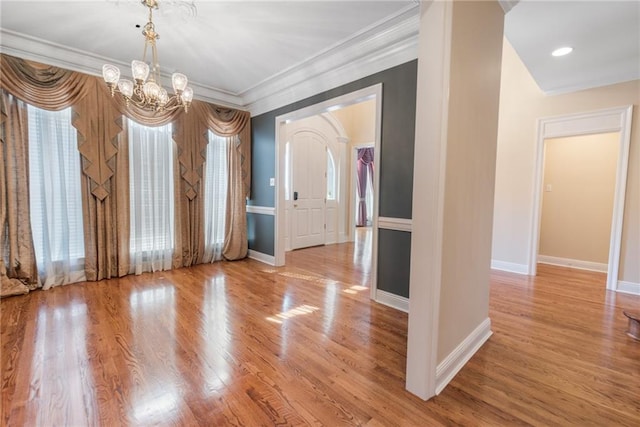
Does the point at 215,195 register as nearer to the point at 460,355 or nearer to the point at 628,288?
the point at 460,355

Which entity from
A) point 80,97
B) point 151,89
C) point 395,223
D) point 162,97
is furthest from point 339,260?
point 80,97

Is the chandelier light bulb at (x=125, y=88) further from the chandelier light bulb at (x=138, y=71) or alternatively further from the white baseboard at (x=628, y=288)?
the white baseboard at (x=628, y=288)

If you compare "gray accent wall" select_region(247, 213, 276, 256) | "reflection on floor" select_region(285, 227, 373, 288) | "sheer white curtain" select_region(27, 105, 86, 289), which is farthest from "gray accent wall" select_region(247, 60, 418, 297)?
"sheer white curtain" select_region(27, 105, 86, 289)

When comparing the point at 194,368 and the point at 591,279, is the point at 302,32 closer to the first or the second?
the point at 194,368

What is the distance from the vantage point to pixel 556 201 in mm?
4746

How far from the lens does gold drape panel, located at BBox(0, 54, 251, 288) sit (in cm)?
301

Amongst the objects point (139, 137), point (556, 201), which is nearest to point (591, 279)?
point (556, 201)

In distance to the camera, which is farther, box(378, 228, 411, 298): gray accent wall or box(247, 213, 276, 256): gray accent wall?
box(247, 213, 276, 256): gray accent wall

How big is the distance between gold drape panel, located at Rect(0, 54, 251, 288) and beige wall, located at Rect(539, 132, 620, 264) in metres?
5.06

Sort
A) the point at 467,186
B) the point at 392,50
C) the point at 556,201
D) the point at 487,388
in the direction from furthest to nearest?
the point at 556,201
the point at 392,50
the point at 467,186
the point at 487,388

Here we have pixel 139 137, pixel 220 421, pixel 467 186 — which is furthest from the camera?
pixel 139 137

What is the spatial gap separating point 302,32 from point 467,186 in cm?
220

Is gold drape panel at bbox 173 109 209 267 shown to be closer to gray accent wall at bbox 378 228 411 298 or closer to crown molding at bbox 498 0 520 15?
gray accent wall at bbox 378 228 411 298

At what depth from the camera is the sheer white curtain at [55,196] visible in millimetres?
3105
